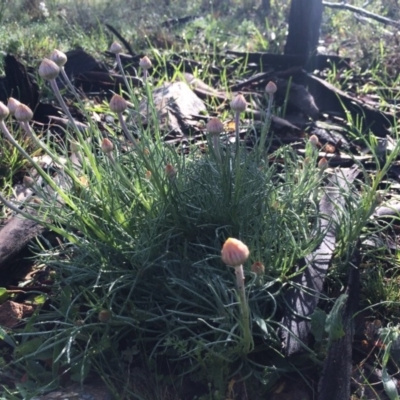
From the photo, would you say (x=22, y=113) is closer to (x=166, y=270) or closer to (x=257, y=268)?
(x=166, y=270)

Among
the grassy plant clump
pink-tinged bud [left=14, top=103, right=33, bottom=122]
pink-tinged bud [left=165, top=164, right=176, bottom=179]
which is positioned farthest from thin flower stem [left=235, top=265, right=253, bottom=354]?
pink-tinged bud [left=14, top=103, right=33, bottom=122]

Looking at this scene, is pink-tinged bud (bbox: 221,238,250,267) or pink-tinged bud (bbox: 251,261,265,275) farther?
pink-tinged bud (bbox: 251,261,265,275)

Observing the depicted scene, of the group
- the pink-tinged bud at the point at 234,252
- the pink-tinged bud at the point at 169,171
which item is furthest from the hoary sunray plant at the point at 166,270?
the pink-tinged bud at the point at 234,252

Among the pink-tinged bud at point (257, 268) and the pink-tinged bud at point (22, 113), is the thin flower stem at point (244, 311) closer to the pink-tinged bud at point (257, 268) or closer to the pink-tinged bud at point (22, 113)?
the pink-tinged bud at point (257, 268)

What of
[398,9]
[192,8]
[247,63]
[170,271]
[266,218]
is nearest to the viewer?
[170,271]

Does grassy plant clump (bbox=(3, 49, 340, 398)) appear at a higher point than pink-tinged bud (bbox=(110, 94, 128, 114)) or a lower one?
lower

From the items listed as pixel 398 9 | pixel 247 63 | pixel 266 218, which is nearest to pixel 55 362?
pixel 266 218

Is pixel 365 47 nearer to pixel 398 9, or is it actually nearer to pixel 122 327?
pixel 398 9

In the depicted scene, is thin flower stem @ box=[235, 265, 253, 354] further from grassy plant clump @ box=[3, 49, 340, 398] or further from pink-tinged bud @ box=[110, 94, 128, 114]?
pink-tinged bud @ box=[110, 94, 128, 114]

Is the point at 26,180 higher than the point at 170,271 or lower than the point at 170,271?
higher

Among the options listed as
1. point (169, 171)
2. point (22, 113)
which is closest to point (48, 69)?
point (22, 113)

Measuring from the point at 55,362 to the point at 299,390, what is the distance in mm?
794

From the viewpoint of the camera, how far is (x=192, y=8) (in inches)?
323

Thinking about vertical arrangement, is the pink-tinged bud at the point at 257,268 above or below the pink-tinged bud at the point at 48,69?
below
